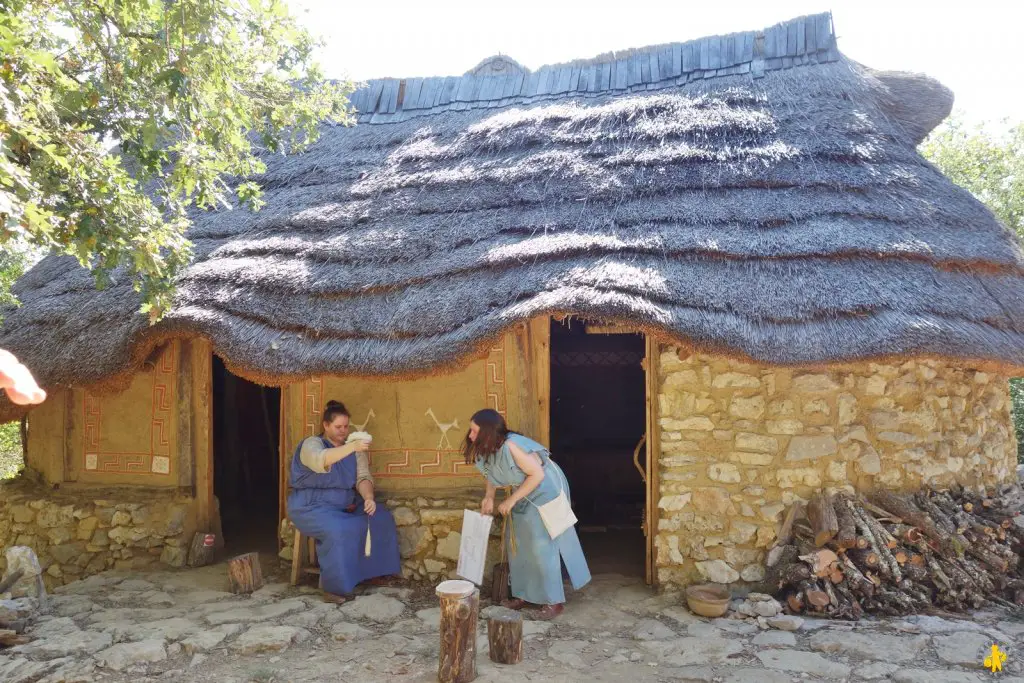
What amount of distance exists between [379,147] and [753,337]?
424 cm

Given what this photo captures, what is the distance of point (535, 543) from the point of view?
4.47 metres

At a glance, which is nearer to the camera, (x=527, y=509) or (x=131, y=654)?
(x=131, y=654)

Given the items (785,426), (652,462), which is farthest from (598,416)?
(785,426)

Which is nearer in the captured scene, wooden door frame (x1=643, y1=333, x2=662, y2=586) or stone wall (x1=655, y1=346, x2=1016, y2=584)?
stone wall (x1=655, y1=346, x2=1016, y2=584)

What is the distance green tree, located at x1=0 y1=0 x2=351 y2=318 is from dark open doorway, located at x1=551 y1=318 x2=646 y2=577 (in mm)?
3793

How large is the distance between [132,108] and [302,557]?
310cm

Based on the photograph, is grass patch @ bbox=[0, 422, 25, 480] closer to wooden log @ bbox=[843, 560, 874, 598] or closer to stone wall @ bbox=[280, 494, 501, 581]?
stone wall @ bbox=[280, 494, 501, 581]

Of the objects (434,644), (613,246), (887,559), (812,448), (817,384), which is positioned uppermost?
(613,246)

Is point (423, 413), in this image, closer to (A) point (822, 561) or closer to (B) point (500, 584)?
(B) point (500, 584)

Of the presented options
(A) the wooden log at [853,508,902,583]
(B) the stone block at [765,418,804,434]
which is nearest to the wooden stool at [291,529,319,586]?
(B) the stone block at [765,418,804,434]

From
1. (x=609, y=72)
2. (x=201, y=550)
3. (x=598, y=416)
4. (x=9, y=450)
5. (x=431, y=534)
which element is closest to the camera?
(x=431, y=534)

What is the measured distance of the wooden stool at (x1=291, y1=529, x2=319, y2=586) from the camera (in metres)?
5.14

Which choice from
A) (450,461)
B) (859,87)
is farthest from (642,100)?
(450,461)

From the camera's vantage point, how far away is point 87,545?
19.2 feet
